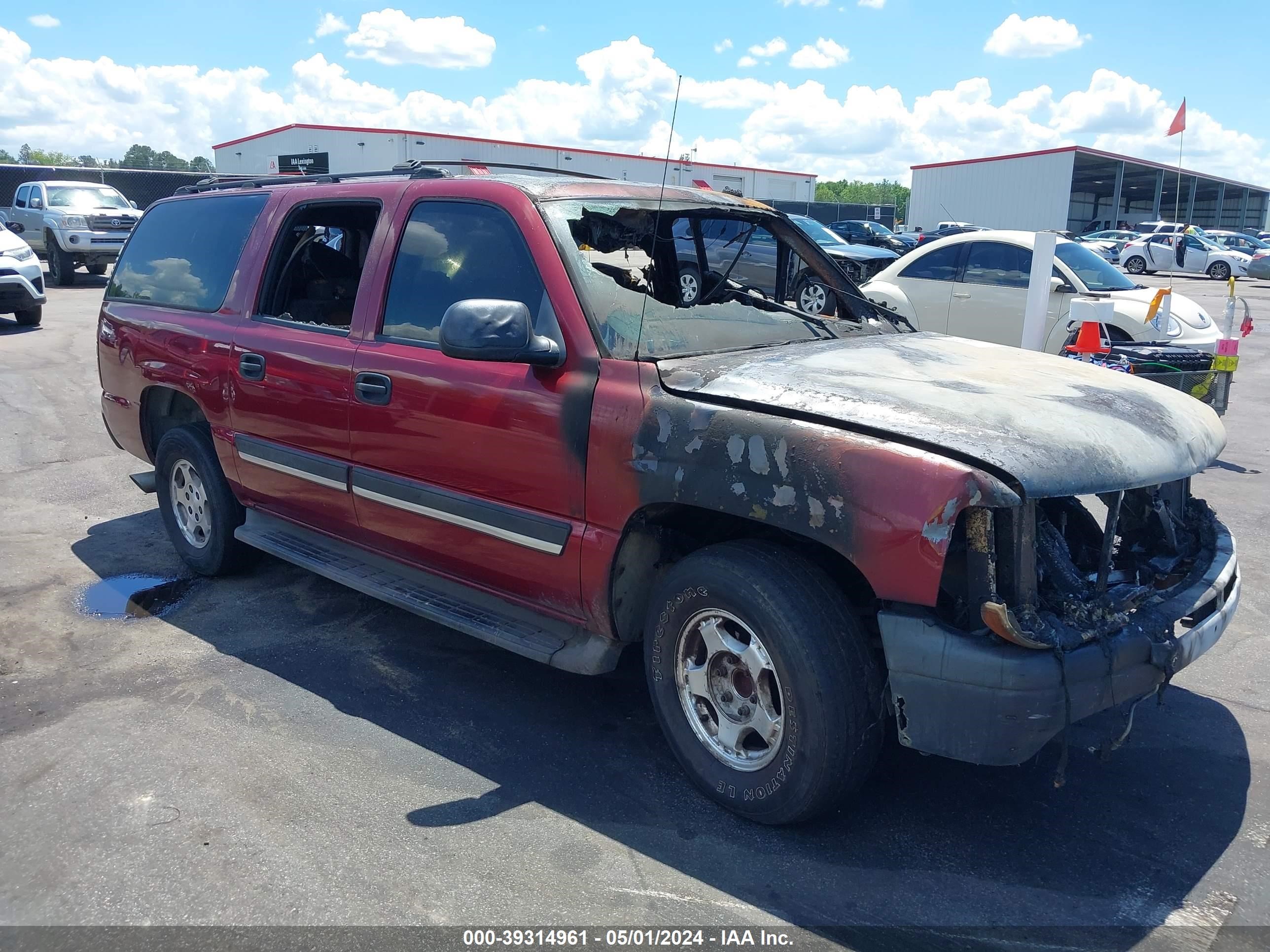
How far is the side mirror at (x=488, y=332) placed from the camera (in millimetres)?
3213

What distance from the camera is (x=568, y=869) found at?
2.87 m

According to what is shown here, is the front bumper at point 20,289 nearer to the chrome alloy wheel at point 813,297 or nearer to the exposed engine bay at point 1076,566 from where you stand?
the chrome alloy wheel at point 813,297

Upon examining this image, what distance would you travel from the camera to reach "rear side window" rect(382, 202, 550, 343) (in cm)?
365

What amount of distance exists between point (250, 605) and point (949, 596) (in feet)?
11.5

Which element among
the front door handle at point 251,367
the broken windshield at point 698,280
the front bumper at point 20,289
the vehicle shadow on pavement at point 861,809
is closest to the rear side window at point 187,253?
the front door handle at point 251,367

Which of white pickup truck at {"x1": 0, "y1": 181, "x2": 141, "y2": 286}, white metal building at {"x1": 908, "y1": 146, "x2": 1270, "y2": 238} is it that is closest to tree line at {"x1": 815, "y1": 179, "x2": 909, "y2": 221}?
white metal building at {"x1": 908, "y1": 146, "x2": 1270, "y2": 238}

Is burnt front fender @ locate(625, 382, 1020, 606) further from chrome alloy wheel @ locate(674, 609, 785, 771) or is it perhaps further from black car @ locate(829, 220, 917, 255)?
black car @ locate(829, 220, 917, 255)

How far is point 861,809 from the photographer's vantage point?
3.17 m

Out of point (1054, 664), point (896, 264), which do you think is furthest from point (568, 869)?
point (896, 264)

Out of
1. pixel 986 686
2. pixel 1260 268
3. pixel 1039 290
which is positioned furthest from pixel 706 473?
pixel 1260 268

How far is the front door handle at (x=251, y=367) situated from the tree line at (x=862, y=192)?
83648 millimetres

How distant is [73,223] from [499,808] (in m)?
21.0

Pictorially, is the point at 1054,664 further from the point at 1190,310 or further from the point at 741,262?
the point at 1190,310

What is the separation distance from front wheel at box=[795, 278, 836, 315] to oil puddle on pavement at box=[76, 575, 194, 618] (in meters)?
3.39
